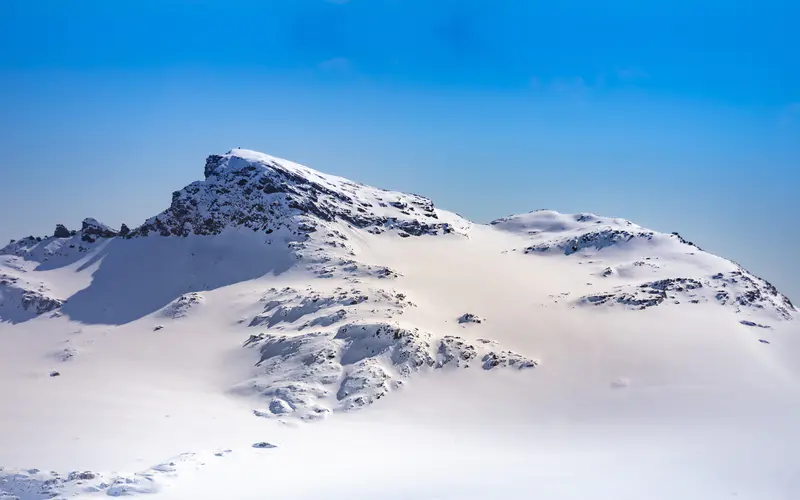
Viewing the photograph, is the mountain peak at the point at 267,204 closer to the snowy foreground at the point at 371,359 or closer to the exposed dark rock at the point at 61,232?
the snowy foreground at the point at 371,359

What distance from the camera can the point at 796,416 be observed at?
231 feet

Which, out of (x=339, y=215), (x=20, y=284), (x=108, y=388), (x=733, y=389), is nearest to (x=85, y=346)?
(x=108, y=388)

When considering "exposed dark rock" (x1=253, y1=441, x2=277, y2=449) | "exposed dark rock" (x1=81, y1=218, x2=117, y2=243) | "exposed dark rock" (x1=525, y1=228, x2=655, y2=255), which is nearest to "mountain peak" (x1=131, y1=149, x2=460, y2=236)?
"exposed dark rock" (x1=81, y1=218, x2=117, y2=243)

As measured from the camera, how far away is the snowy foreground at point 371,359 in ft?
184

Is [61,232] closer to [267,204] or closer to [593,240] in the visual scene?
[267,204]

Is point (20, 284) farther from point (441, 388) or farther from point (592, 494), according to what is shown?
point (592, 494)

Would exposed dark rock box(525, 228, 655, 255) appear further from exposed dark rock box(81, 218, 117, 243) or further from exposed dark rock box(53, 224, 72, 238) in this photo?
exposed dark rock box(53, 224, 72, 238)

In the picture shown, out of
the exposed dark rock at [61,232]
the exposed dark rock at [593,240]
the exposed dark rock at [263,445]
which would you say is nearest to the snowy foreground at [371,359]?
the exposed dark rock at [593,240]

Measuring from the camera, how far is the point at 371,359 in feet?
278

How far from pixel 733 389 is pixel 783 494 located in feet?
98.1

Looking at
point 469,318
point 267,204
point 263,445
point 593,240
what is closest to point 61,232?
point 267,204

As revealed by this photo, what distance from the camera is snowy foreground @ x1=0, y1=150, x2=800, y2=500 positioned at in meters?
56.1

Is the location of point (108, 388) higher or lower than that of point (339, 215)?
lower

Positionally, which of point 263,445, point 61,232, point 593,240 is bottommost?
point 263,445
